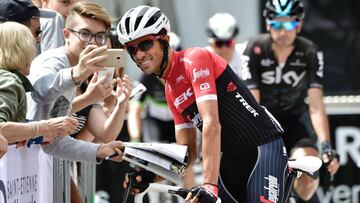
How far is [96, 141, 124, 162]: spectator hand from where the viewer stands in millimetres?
6887

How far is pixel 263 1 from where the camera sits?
1227cm

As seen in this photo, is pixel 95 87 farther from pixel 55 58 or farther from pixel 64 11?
pixel 64 11

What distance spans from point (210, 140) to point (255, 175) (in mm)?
502

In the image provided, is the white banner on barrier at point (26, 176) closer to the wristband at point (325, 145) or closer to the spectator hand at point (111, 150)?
the spectator hand at point (111, 150)

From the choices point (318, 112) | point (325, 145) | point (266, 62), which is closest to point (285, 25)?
point (266, 62)

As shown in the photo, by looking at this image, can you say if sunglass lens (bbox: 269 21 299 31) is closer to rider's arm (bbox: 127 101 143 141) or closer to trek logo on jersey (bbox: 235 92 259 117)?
rider's arm (bbox: 127 101 143 141)

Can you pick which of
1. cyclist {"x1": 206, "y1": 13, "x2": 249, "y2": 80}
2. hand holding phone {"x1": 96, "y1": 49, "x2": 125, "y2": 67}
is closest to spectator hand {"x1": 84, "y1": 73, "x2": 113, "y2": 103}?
hand holding phone {"x1": 96, "y1": 49, "x2": 125, "y2": 67}

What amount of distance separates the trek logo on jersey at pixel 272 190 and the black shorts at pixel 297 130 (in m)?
3.10

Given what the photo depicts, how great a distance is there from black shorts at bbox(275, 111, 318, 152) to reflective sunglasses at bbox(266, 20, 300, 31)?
751mm

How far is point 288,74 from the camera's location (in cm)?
1025

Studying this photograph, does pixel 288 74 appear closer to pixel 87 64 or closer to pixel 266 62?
pixel 266 62

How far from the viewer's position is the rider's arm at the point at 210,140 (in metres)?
6.46

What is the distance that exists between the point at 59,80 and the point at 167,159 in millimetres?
754

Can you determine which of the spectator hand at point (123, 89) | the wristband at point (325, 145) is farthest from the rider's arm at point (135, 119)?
the spectator hand at point (123, 89)
